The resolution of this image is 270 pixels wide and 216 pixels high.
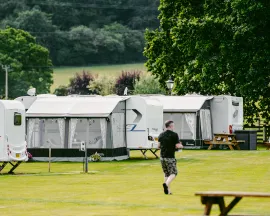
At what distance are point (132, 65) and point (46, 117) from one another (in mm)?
105167

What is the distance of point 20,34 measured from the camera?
410 feet

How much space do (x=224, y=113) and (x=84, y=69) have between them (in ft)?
294

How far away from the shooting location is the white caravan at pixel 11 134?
33.2 metres

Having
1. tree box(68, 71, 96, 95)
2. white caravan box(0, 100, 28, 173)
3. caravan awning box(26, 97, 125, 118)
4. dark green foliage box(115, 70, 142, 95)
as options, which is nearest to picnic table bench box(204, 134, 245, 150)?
caravan awning box(26, 97, 125, 118)

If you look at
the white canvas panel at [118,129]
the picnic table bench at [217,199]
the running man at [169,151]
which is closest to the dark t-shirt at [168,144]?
the running man at [169,151]

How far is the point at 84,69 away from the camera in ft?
463

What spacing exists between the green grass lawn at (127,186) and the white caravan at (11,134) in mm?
641

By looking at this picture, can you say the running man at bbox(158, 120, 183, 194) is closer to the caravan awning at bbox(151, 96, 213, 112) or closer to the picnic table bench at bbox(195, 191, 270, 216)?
the picnic table bench at bbox(195, 191, 270, 216)

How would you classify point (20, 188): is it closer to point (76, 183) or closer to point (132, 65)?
point (76, 183)

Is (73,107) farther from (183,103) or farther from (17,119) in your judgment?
(183,103)

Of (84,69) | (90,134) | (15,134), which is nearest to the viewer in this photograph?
(15,134)

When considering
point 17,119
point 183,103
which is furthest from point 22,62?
point 17,119

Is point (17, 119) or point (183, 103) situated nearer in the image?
point (17, 119)

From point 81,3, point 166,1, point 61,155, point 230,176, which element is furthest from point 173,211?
point 81,3
